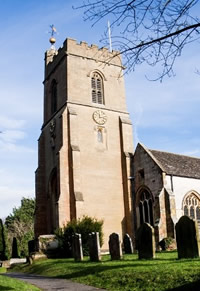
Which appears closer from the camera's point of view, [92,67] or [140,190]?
[140,190]

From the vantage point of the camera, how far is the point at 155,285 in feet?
28.5

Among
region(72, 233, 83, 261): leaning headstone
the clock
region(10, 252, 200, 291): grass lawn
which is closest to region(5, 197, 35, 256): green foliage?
the clock

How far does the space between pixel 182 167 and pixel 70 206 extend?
9182 millimetres

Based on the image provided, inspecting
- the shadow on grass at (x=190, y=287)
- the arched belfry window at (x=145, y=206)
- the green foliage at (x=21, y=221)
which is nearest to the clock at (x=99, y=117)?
the arched belfry window at (x=145, y=206)

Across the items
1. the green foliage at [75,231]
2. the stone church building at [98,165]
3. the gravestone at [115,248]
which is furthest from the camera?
the stone church building at [98,165]

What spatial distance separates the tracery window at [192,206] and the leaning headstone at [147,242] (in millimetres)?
12794

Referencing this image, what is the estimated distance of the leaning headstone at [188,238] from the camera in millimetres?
11492

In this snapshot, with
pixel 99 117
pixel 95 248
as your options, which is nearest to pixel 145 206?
pixel 99 117

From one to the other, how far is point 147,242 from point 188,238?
202cm

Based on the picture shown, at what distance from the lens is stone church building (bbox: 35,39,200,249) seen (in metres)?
25.4

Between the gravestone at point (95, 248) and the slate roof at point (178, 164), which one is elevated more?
the slate roof at point (178, 164)

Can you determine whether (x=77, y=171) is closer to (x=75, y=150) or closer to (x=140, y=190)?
(x=75, y=150)

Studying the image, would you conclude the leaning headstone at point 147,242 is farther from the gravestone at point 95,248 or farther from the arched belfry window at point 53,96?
the arched belfry window at point 53,96

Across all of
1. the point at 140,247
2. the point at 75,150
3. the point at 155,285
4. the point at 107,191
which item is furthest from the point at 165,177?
the point at 155,285
